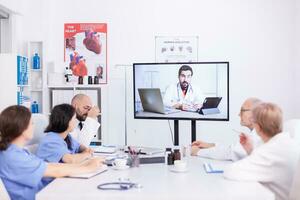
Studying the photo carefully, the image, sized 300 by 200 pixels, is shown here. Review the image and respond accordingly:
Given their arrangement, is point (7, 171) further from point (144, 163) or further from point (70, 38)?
point (70, 38)

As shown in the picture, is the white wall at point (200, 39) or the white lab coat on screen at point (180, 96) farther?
the white wall at point (200, 39)

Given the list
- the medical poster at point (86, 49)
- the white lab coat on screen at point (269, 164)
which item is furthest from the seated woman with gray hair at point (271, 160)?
the medical poster at point (86, 49)

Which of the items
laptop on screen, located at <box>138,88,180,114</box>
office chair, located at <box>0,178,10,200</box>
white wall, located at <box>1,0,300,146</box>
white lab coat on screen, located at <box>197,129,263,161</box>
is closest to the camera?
office chair, located at <box>0,178,10,200</box>

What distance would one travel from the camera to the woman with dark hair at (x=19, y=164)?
186 centimetres

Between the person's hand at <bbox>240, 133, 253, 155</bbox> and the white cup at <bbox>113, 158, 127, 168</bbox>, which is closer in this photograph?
the white cup at <bbox>113, 158, 127, 168</bbox>

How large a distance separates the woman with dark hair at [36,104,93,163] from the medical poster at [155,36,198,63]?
2443mm

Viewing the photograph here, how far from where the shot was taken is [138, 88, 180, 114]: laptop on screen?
4.19 metres

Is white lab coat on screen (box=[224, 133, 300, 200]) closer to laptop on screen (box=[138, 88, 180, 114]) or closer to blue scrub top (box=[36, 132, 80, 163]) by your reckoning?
blue scrub top (box=[36, 132, 80, 163])

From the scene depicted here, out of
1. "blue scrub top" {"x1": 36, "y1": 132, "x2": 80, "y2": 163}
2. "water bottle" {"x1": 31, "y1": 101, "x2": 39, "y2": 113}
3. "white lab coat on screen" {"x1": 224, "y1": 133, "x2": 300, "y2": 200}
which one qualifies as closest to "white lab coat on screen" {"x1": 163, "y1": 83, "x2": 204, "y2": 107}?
"water bottle" {"x1": 31, "y1": 101, "x2": 39, "y2": 113}

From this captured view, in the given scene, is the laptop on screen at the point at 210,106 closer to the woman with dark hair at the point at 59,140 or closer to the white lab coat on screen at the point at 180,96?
the white lab coat on screen at the point at 180,96

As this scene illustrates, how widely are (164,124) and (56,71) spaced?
5.28 feet

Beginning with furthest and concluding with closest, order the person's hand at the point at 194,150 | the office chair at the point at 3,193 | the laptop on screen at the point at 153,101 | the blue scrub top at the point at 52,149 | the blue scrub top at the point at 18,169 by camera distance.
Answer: the laptop on screen at the point at 153,101, the person's hand at the point at 194,150, the blue scrub top at the point at 52,149, the blue scrub top at the point at 18,169, the office chair at the point at 3,193

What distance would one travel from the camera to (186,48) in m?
4.77

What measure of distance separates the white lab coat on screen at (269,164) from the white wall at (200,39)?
2.81 metres
